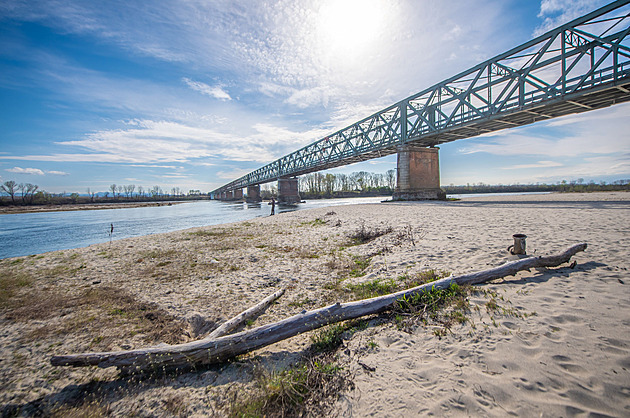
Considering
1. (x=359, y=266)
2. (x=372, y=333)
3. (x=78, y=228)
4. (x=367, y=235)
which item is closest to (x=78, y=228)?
(x=78, y=228)

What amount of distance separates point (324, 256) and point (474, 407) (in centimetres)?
651

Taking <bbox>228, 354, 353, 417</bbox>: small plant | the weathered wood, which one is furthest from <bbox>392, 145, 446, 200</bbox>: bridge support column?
<bbox>228, 354, 353, 417</bbox>: small plant

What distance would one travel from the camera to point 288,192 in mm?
69312

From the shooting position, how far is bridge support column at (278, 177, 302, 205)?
219ft

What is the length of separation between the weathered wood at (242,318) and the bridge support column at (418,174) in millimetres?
27076

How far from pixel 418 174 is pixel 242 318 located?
30.2m

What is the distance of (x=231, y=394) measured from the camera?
2.93 m

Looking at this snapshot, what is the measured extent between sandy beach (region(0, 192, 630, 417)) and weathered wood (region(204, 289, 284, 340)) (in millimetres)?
185

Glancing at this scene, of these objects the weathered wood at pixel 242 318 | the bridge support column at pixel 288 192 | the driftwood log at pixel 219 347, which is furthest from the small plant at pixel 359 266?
the bridge support column at pixel 288 192

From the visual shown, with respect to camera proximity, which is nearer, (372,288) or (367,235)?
(372,288)

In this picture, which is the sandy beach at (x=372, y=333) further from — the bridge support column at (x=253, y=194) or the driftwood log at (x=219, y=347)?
the bridge support column at (x=253, y=194)

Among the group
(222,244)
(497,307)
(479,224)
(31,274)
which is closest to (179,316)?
(497,307)

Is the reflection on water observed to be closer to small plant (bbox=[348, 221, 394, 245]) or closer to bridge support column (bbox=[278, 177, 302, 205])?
small plant (bbox=[348, 221, 394, 245])

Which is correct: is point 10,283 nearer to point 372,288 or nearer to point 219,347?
point 219,347
